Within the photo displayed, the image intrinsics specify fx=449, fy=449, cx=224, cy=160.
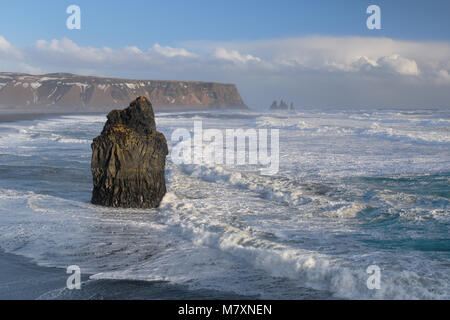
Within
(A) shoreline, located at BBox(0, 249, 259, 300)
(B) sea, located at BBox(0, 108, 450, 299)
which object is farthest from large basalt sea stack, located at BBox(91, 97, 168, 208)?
(A) shoreline, located at BBox(0, 249, 259, 300)

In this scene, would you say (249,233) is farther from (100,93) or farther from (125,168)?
(100,93)

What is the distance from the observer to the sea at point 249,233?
15.5 ft

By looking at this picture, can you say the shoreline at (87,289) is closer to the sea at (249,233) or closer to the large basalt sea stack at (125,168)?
the sea at (249,233)

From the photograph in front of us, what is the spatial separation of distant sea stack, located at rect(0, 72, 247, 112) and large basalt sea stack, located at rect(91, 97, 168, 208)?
352 feet

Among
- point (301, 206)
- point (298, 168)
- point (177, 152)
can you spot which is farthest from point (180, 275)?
point (177, 152)

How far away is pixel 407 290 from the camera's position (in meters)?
4.48

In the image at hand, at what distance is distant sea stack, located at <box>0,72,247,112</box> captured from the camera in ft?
410

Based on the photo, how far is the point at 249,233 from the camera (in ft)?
21.5

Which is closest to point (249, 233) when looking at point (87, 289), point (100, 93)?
point (87, 289)

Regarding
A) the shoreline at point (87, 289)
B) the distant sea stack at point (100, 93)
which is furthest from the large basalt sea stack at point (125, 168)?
the distant sea stack at point (100, 93)

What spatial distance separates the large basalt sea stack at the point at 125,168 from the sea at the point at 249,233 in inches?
12.4
